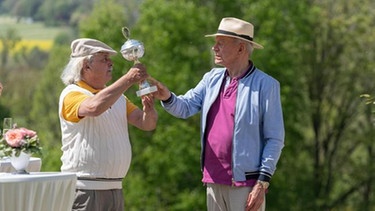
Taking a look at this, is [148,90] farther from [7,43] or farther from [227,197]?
[7,43]

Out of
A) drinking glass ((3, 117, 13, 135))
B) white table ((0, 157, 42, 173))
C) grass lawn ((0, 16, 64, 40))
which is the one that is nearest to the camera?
drinking glass ((3, 117, 13, 135))

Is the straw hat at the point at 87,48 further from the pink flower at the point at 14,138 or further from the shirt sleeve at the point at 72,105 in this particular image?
the pink flower at the point at 14,138

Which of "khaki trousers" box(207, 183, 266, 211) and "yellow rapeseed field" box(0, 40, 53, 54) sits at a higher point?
"yellow rapeseed field" box(0, 40, 53, 54)

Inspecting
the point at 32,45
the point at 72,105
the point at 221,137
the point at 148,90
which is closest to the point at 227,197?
the point at 221,137

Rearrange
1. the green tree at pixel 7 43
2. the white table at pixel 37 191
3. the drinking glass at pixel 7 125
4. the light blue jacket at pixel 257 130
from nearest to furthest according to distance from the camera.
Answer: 1. the white table at pixel 37 191
2. the light blue jacket at pixel 257 130
3. the drinking glass at pixel 7 125
4. the green tree at pixel 7 43

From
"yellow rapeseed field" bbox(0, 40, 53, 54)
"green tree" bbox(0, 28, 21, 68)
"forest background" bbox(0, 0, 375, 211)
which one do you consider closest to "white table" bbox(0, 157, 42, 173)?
"forest background" bbox(0, 0, 375, 211)

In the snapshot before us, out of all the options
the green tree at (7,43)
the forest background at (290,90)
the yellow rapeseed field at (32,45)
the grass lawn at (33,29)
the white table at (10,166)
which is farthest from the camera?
the grass lawn at (33,29)

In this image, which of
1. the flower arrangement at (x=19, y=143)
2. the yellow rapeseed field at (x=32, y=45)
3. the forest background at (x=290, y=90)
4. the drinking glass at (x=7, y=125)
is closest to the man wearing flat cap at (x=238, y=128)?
the flower arrangement at (x=19, y=143)

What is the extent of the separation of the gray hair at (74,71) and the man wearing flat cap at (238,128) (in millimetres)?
471

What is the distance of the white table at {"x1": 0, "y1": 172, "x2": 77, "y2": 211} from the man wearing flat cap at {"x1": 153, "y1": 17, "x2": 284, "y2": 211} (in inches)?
30.5

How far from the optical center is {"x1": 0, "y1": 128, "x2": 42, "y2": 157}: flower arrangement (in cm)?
633

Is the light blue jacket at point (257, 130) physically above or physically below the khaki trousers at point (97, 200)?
above

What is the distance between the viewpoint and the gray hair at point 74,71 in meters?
6.54

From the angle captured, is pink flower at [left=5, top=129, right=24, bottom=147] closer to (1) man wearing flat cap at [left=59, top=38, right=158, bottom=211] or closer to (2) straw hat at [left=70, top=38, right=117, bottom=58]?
(1) man wearing flat cap at [left=59, top=38, right=158, bottom=211]
